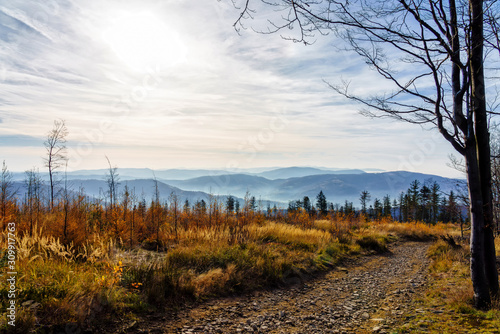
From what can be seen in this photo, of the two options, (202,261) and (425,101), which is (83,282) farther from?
(425,101)

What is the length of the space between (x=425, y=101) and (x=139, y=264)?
6.64 metres

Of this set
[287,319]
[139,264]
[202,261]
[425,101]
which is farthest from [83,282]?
[425,101]

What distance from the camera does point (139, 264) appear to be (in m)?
5.44

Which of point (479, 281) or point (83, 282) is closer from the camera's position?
point (83, 282)

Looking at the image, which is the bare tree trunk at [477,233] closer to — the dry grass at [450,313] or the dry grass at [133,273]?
the dry grass at [450,313]

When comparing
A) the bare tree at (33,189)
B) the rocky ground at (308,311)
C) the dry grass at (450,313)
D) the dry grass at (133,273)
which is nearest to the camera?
the dry grass at (133,273)

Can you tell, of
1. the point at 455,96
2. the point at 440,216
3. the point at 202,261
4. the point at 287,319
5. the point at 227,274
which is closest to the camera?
the point at 287,319

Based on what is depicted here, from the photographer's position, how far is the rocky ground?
3980mm

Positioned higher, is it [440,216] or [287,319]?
[287,319]

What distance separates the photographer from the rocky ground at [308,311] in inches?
157
